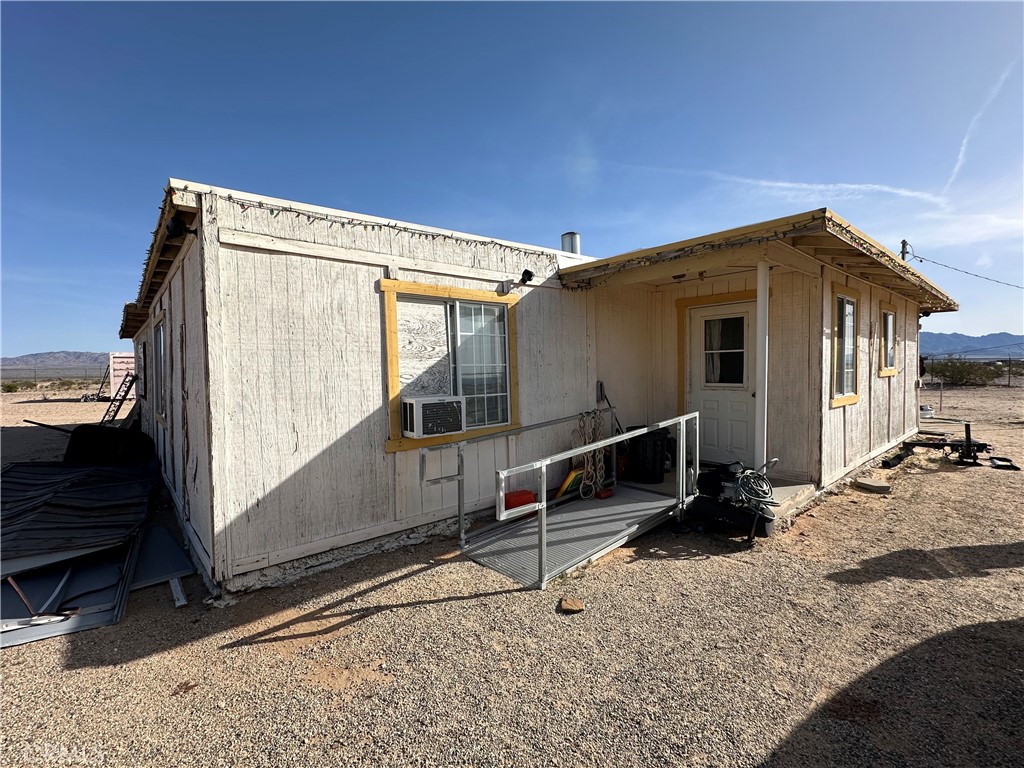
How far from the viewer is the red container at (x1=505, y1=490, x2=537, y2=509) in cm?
532

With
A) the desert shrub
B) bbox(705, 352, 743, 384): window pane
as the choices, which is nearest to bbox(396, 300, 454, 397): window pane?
bbox(705, 352, 743, 384): window pane

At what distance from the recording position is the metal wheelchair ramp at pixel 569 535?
403cm

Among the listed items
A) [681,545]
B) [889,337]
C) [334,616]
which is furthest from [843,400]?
[334,616]

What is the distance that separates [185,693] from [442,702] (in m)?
1.42

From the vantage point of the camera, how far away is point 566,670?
2.71 meters

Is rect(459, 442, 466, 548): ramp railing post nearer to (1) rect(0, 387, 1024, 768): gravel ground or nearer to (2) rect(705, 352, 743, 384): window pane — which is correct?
(1) rect(0, 387, 1024, 768): gravel ground

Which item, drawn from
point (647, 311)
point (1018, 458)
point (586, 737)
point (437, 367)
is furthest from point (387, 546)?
point (1018, 458)

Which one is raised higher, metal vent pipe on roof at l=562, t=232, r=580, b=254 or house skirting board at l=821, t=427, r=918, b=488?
metal vent pipe on roof at l=562, t=232, r=580, b=254

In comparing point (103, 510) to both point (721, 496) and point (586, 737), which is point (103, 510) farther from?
point (721, 496)

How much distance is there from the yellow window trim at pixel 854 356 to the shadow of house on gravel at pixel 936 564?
200 centimetres

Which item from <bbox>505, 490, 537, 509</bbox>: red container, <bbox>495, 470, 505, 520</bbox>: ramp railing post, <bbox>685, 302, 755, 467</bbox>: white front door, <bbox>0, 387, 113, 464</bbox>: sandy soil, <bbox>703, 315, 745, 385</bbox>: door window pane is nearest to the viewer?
<bbox>495, 470, 505, 520</bbox>: ramp railing post

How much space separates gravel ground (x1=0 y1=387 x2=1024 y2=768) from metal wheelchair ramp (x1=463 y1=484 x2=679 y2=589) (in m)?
0.14

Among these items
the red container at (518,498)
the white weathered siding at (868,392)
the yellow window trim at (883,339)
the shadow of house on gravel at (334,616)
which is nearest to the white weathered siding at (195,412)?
the shadow of house on gravel at (334,616)

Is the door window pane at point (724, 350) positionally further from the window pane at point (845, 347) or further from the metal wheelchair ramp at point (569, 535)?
the metal wheelchair ramp at point (569, 535)
